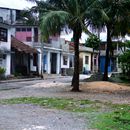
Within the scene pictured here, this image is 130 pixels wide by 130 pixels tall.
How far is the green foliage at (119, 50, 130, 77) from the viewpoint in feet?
144

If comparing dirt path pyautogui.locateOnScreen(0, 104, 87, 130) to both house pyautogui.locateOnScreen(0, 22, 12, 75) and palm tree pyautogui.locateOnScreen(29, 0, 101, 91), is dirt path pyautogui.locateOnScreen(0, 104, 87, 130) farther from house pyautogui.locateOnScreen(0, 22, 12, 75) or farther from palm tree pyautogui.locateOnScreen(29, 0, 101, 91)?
house pyautogui.locateOnScreen(0, 22, 12, 75)

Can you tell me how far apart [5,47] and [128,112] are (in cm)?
2953

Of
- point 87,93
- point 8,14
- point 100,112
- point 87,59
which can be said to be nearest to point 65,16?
point 87,93

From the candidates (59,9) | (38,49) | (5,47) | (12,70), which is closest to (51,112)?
(59,9)

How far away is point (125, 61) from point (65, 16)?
20559mm

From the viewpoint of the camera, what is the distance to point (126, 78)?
44.1 metres

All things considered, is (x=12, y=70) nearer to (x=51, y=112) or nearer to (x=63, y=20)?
(x=63, y=20)

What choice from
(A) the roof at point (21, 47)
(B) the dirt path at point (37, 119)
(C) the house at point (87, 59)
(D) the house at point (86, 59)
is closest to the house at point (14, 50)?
(A) the roof at point (21, 47)

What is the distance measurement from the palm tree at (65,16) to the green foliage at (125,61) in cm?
1720

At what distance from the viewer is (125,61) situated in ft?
145

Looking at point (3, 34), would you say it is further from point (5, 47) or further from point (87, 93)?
point (87, 93)

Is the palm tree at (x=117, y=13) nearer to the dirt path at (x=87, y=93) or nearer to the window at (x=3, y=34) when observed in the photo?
the dirt path at (x=87, y=93)

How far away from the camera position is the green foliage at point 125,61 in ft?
144

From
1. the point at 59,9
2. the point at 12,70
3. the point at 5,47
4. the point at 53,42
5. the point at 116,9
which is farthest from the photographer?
the point at 53,42
